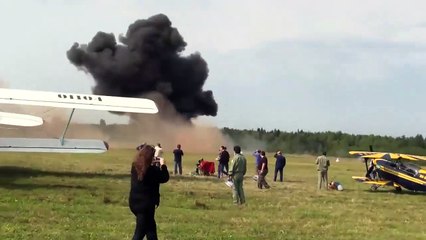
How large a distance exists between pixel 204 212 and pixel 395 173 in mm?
12454

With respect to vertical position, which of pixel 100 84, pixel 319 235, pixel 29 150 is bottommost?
pixel 319 235

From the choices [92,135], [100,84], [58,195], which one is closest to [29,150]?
[58,195]

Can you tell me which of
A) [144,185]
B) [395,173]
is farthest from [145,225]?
[395,173]

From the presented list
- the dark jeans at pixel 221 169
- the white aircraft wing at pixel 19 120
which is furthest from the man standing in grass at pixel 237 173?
the dark jeans at pixel 221 169

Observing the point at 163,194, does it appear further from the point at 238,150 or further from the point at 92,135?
the point at 92,135

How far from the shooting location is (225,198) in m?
19.0

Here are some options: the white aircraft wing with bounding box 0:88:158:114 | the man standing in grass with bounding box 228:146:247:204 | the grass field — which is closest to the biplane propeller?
the white aircraft wing with bounding box 0:88:158:114

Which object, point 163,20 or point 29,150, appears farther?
point 163,20

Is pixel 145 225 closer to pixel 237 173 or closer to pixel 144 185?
pixel 144 185

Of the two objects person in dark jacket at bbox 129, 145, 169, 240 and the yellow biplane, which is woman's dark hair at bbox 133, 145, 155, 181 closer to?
person in dark jacket at bbox 129, 145, 169, 240

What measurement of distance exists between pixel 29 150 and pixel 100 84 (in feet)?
92.2

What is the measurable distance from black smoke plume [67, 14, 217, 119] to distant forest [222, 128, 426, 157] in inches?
569

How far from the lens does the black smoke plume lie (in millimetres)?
52750

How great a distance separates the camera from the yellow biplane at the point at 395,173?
24344 millimetres
